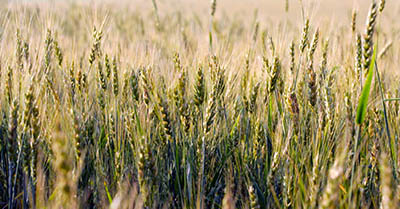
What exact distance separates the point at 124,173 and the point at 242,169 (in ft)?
1.73

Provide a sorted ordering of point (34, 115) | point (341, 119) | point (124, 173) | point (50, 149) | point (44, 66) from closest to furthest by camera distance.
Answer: point (34, 115) < point (50, 149) < point (124, 173) < point (341, 119) < point (44, 66)

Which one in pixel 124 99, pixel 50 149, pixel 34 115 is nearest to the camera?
pixel 34 115

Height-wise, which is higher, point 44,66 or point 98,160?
point 44,66

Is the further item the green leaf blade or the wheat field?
the wheat field

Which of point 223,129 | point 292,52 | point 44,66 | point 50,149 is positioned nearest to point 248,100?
point 223,129

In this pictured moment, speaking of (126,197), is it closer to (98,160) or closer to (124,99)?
(98,160)

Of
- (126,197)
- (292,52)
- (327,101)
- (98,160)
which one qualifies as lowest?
(126,197)

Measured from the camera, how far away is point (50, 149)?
128 centimetres

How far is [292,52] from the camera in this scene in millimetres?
1723

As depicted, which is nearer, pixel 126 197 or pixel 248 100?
pixel 126 197

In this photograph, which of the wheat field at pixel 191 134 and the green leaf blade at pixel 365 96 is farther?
the wheat field at pixel 191 134

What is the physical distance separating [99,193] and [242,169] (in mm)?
627

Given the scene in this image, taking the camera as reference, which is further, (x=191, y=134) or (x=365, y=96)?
(x=191, y=134)

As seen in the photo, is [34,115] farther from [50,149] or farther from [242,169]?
[242,169]
